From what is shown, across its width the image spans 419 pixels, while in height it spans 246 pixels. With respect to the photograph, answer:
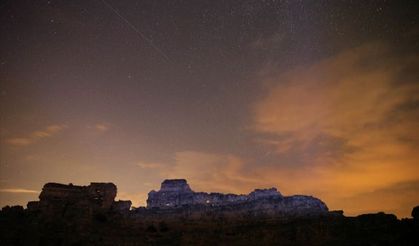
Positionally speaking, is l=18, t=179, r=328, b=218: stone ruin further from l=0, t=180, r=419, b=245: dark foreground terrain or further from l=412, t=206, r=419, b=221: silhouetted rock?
l=412, t=206, r=419, b=221: silhouetted rock

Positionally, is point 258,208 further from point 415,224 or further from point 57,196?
point 57,196

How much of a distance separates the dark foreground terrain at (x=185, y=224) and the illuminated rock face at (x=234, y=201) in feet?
0.73

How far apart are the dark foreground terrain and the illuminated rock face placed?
0.22 m

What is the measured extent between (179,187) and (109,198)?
26742 millimetres

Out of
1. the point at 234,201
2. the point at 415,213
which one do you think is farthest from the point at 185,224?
the point at 415,213

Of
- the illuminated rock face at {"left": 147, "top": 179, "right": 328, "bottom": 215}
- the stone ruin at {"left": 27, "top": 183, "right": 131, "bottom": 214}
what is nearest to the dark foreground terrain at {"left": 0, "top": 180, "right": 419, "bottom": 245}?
the stone ruin at {"left": 27, "top": 183, "right": 131, "bottom": 214}

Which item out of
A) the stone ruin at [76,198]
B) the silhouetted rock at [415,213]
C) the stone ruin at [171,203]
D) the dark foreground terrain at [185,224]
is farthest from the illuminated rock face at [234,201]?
the silhouetted rock at [415,213]

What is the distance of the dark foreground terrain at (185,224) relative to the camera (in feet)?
140

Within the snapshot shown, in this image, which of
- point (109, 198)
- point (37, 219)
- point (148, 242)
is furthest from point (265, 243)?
point (37, 219)

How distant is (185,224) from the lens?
187 feet

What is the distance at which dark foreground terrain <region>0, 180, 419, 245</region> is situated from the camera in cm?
4259

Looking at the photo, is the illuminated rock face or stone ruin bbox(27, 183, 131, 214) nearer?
stone ruin bbox(27, 183, 131, 214)

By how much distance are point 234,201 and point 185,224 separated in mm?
18973

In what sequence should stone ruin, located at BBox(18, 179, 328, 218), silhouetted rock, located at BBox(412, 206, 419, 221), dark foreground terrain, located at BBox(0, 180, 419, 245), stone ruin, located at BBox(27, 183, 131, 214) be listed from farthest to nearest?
stone ruin, located at BBox(18, 179, 328, 218)
stone ruin, located at BBox(27, 183, 131, 214)
dark foreground terrain, located at BBox(0, 180, 419, 245)
silhouetted rock, located at BBox(412, 206, 419, 221)
